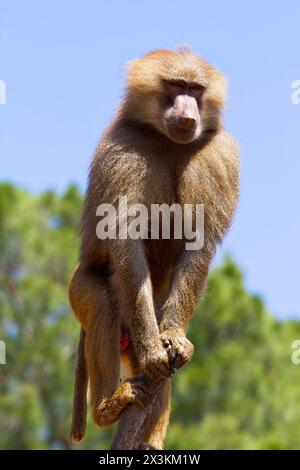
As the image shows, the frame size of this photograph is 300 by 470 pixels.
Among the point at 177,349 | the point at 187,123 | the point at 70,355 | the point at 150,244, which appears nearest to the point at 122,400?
the point at 177,349

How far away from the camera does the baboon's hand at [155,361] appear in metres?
5.24

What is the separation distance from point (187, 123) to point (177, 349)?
1407 mm

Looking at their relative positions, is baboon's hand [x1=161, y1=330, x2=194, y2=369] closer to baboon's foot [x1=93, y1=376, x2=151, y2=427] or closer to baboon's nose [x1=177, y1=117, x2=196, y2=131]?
baboon's foot [x1=93, y1=376, x2=151, y2=427]

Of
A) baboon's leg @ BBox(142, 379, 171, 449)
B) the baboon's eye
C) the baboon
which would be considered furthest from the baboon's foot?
the baboon's eye

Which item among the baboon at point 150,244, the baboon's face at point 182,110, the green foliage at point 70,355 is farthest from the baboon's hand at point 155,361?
the green foliage at point 70,355

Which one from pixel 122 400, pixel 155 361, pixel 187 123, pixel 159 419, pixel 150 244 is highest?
pixel 187 123

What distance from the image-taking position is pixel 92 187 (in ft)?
19.1

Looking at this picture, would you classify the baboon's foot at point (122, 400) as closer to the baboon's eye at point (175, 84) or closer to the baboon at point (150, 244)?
the baboon at point (150, 244)

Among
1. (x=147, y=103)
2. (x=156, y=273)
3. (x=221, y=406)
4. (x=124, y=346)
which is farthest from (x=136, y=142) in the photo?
(x=221, y=406)

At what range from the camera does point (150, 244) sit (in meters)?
5.91

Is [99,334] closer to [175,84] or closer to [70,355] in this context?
[175,84]

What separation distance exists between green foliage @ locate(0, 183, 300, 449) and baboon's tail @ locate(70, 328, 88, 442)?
13452 mm
